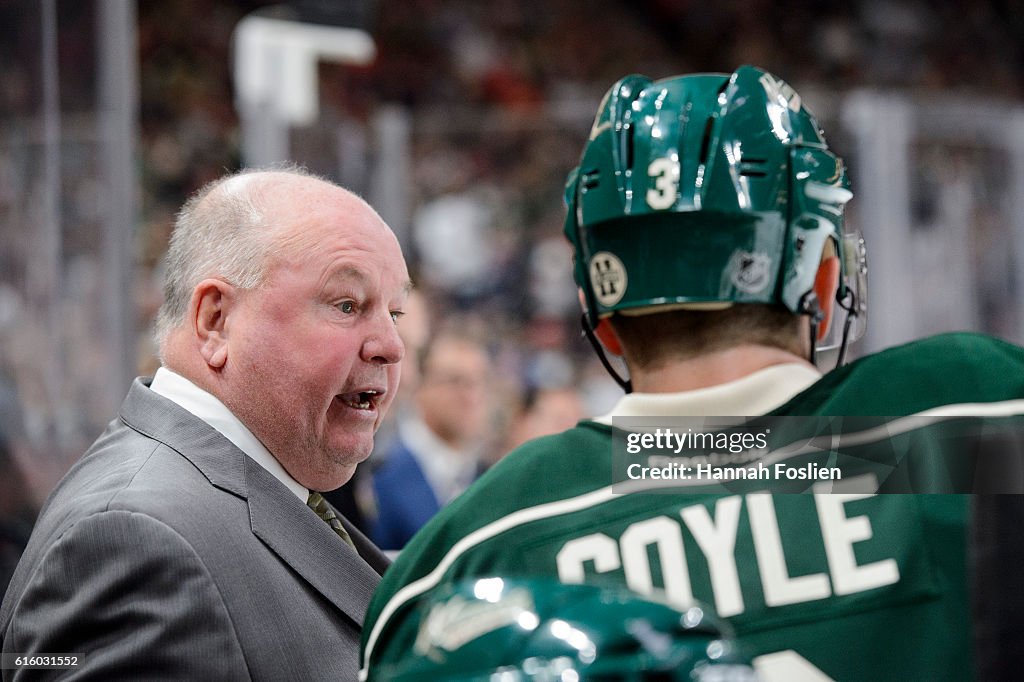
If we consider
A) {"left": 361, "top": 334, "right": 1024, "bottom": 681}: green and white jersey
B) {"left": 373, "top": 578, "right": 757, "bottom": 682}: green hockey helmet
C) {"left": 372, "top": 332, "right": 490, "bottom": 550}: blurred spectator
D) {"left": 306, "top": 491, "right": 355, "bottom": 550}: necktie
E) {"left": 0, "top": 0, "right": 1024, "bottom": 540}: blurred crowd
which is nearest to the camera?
{"left": 373, "top": 578, "right": 757, "bottom": 682}: green hockey helmet

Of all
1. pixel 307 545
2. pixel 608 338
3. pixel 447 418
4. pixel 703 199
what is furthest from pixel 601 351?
pixel 447 418

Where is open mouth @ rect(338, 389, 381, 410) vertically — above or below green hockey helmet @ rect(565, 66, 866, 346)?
below

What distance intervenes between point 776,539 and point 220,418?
105cm

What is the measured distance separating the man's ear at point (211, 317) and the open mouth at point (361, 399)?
21 cm

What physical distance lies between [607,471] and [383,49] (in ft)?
33.7

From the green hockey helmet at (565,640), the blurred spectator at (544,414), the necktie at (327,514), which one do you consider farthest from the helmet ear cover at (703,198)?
the blurred spectator at (544,414)

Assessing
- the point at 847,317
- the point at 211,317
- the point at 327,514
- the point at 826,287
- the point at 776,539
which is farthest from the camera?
the point at 327,514

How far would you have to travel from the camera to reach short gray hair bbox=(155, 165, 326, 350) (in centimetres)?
199

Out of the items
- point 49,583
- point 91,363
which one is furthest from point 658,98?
point 91,363

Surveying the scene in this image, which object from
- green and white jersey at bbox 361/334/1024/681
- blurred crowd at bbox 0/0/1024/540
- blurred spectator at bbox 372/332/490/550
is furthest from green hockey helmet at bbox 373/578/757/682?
blurred spectator at bbox 372/332/490/550

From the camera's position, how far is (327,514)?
2.12 metres

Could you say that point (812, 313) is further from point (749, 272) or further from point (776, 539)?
point (776, 539)

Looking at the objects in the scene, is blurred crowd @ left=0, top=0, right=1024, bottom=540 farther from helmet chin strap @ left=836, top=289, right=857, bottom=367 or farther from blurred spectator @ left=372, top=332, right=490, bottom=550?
helmet chin strap @ left=836, top=289, right=857, bottom=367

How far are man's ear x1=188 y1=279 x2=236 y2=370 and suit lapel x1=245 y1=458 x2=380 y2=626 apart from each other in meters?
0.19
